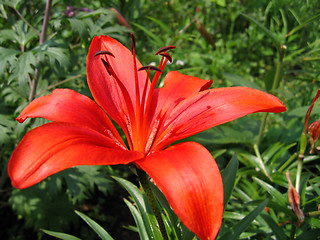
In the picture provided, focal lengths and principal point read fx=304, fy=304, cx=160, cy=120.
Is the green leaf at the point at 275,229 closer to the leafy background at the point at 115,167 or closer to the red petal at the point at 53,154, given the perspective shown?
the leafy background at the point at 115,167

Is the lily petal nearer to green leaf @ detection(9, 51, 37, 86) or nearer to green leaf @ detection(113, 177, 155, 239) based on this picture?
green leaf @ detection(113, 177, 155, 239)

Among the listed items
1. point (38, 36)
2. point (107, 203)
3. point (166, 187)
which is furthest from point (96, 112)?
point (107, 203)

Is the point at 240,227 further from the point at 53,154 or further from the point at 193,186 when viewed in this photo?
the point at 53,154

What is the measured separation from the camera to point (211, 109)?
821 millimetres

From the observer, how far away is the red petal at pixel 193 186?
22.5 inches

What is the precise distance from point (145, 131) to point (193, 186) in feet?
0.98

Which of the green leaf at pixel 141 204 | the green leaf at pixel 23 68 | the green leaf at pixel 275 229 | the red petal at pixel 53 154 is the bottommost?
the green leaf at pixel 275 229

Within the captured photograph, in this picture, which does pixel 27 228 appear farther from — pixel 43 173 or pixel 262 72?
pixel 262 72

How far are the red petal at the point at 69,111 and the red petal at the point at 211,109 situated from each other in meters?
0.17

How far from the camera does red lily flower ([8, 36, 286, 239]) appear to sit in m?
0.59

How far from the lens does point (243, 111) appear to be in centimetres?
73

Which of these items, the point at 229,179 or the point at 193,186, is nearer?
the point at 193,186

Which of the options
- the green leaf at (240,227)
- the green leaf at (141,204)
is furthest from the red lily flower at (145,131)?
the green leaf at (240,227)

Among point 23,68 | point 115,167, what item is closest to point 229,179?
point 23,68
